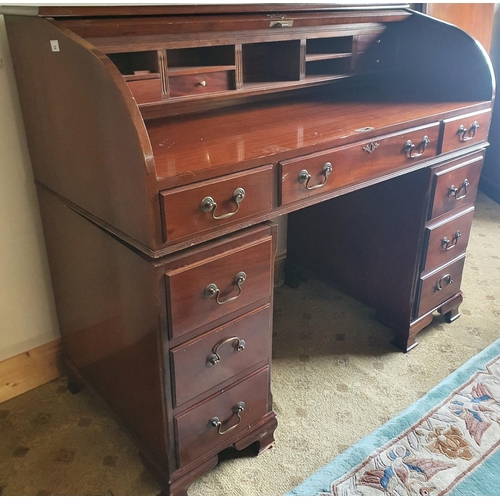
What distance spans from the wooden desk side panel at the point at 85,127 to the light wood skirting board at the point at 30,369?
0.59 m

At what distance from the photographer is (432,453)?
1442 millimetres

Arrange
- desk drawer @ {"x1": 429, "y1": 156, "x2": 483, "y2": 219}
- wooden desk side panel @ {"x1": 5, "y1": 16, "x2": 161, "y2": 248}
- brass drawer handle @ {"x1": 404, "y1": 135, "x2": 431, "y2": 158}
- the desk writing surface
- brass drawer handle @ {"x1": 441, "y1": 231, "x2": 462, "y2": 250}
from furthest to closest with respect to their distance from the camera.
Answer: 1. brass drawer handle @ {"x1": 441, "y1": 231, "x2": 462, "y2": 250}
2. desk drawer @ {"x1": 429, "y1": 156, "x2": 483, "y2": 219}
3. brass drawer handle @ {"x1": 404, "y1": 135, "x2": 431, "y2": 158}
4. the desk writing surface
5. wooden desk side panel @ {"x1": 5, "y1": 16, "x2": 161, "y2": 248}

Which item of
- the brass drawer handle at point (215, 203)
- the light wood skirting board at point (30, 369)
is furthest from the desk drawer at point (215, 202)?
the light wood skirting board at point (30, 369)

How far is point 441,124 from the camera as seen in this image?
151cm

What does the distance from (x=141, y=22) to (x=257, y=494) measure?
118 centimetres

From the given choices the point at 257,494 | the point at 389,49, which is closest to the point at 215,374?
the point at 257,494

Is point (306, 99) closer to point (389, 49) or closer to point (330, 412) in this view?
point (389, 49)

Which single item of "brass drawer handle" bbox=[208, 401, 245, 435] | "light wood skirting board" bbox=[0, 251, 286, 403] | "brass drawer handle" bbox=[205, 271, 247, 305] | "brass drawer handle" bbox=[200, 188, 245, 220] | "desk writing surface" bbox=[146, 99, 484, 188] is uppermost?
"desk writing surface" bbox=[146, 99, 484, 188]

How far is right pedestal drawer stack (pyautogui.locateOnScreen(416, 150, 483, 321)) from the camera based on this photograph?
5.52ft

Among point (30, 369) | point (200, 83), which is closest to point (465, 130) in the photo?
point (200, 83)

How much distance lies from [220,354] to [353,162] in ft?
1.89

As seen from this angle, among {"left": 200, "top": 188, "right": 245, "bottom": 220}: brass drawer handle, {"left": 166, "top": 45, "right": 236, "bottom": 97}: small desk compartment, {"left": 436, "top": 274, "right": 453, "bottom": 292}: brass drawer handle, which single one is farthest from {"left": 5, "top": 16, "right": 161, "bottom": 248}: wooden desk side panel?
{"left": 436, "top": 274, "right": 453, "bottom": 292}: brass drawer handle

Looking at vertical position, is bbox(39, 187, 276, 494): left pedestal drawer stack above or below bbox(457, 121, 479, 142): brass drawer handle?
below

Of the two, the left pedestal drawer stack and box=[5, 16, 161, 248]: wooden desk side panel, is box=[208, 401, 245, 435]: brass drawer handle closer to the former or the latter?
the left pedestal drawer stack
